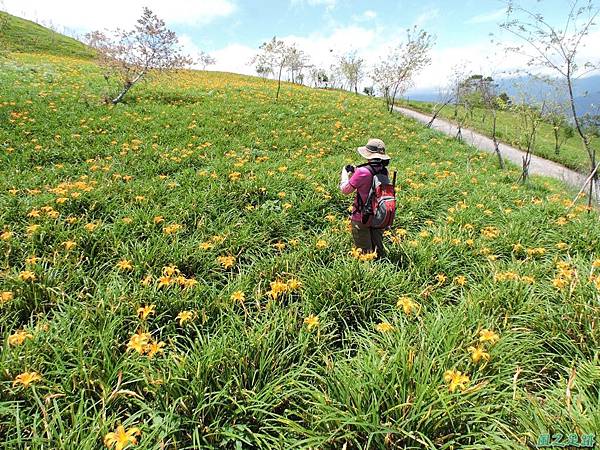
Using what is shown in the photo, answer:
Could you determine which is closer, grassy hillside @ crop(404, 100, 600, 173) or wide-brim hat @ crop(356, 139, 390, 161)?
wide-brim hat @ crop(356, 139, 390, 161)

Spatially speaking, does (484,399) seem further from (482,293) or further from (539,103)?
(539,103)

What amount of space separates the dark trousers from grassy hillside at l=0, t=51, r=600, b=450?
9.9 inches

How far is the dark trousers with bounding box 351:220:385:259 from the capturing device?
165 inches

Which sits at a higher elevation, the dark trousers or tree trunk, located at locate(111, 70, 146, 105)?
tree trunk, located at locate(111, 70, 146, 105)

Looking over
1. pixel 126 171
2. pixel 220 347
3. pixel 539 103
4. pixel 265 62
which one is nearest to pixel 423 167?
pixel 539 103

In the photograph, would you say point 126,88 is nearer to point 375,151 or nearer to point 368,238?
point 375,151

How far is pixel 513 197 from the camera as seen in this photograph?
7.23 m

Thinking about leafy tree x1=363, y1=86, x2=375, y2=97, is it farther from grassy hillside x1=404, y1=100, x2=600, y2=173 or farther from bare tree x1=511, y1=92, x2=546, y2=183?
bare tree x1=511, y1=92, x2=546, y2=183

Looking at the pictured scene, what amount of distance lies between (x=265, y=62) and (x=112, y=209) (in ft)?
57.8

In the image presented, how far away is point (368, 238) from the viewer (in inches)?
166

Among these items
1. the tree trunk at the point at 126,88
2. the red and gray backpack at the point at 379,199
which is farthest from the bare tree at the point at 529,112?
the tree trunk at the point at 126,88

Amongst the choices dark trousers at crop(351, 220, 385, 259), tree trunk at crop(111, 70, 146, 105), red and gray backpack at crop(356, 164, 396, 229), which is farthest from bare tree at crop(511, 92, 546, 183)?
tree trunk at crop(111, 70, 146, 105)

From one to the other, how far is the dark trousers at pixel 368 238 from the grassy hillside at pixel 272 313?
0.25m

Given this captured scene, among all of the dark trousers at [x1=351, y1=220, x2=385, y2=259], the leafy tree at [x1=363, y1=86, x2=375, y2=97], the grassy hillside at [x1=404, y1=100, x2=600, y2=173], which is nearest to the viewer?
the dark trousers at [x1=351, y1=220, x2=385, y2=259]
